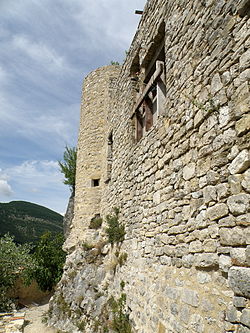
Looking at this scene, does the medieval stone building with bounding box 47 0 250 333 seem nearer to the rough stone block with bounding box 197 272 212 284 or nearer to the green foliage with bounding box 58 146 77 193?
the rough stone block with bounding box 197 272 212 284

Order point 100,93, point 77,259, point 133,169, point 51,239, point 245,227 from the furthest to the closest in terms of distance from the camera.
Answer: point 51,239, point 100,93, point 77,259, point 133,169, point 245,227

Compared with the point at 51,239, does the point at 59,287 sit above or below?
below

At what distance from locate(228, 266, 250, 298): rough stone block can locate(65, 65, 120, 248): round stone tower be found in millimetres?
7160

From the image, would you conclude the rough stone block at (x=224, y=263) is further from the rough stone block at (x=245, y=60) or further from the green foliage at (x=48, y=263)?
the green foliage at (x=48, y=263)

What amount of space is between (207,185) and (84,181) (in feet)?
27.0

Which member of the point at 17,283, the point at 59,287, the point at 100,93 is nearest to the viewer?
the point at 59,287

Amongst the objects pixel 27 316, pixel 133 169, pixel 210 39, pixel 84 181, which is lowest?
pixel 27 316

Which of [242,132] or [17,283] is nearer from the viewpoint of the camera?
[242,132]

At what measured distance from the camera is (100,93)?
11.2m

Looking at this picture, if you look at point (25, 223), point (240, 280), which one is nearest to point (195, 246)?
point (240, 280)

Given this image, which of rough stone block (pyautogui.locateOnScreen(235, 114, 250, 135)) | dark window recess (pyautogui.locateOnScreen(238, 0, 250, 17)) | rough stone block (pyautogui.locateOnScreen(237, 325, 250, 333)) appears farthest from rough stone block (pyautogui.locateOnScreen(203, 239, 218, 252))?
dark window recess (pyautogui.locateOnScreen(238, 0, 250, 17))

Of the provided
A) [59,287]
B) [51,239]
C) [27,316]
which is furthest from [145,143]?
[51,239]

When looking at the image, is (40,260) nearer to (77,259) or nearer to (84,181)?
(84,181)

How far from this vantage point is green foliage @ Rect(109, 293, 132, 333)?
14.2 feet
